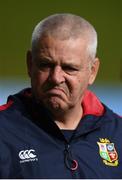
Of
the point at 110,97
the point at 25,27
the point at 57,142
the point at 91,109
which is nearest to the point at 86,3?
the point at 25,27

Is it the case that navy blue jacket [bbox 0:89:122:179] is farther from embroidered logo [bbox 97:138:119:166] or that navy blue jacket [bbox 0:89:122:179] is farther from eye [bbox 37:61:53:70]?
eye [bbox 37:61:53:70]

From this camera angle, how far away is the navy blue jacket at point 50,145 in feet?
5.24

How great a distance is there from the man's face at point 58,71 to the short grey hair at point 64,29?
19mm

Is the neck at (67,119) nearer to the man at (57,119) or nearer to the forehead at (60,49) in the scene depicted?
the man at (57,119)

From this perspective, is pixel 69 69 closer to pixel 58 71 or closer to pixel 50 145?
pixel 58 71

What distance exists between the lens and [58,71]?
1.60 m

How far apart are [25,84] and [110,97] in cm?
54

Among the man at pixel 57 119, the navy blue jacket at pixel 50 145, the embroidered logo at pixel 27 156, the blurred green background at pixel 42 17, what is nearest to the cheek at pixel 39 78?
the man at pixel 57 119

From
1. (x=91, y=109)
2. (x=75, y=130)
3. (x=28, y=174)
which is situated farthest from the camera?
(x=91, y=109)

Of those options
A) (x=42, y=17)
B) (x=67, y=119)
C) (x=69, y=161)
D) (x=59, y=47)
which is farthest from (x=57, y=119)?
(x=42, y=17)

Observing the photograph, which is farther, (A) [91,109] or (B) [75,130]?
(A) [91,109]

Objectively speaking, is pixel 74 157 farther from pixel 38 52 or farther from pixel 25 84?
pixel 25 84

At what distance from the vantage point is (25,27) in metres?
3.03

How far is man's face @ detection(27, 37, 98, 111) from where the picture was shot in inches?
63.0
